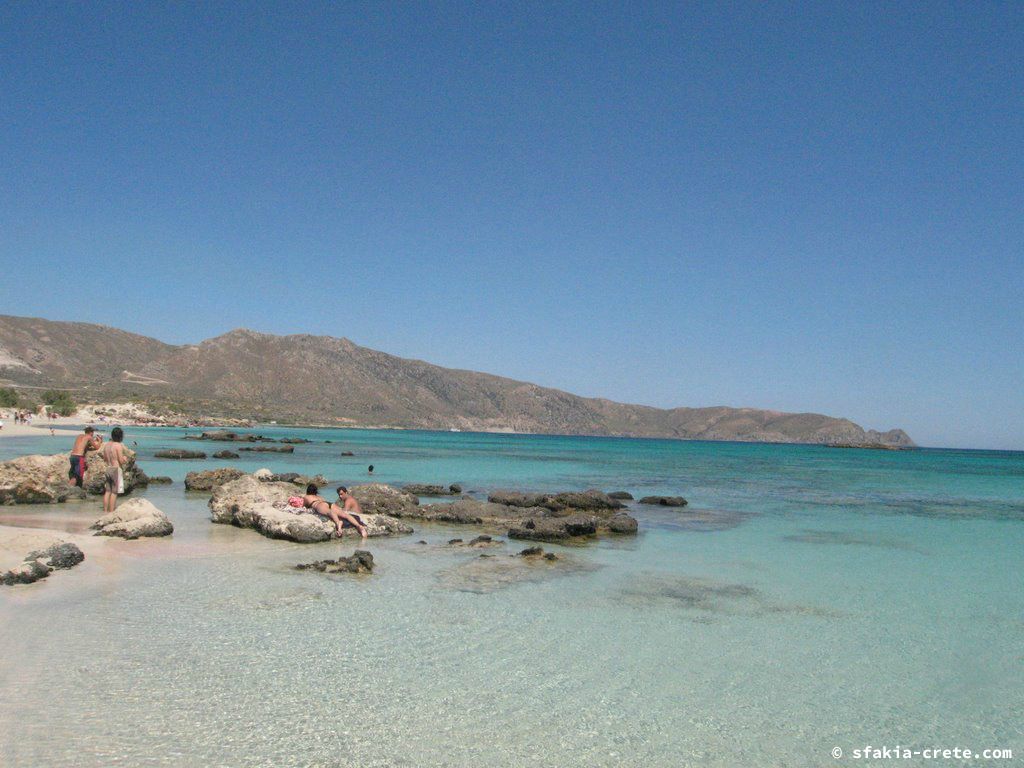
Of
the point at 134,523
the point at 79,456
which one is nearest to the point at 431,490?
the point at 79,456

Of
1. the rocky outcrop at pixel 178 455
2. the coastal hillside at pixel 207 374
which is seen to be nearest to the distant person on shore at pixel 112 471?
the rocky outcrop at pixel 178 455

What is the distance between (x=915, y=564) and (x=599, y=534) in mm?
7545

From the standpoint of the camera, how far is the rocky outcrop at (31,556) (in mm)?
9734

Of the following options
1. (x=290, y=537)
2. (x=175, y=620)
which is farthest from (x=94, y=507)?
(x=175, y=620)

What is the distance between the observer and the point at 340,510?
16.5 metres

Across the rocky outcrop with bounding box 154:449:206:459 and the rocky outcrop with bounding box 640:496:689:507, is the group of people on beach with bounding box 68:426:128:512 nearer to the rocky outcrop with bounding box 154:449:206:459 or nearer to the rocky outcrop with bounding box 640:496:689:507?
the rocky outcrop with bounding box 640:496:689:507

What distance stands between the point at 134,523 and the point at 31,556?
4.08 meters

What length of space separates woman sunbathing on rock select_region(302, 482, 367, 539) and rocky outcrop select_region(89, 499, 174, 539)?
323cm

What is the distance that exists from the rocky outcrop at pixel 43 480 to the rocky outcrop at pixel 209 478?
2963 mm

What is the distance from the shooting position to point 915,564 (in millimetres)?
15281

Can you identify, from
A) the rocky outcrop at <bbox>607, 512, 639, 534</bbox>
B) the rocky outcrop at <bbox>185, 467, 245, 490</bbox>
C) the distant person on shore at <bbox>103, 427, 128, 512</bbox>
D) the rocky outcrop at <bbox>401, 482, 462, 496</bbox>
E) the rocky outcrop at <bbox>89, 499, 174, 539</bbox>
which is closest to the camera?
the rocky outcrop at <bbox>89, 499, 174, 539</bbox>

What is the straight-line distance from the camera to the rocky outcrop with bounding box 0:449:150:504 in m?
19.0

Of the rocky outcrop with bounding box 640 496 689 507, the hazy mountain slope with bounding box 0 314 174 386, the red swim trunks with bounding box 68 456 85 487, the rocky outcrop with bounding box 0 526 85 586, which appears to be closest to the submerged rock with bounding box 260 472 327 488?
the red swim trunks with bounding box 68 456 85 487

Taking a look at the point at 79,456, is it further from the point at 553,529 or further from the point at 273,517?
the point at 553,529
